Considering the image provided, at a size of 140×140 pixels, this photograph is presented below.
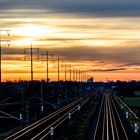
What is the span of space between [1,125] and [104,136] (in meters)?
14.9

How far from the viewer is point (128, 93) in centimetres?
19150

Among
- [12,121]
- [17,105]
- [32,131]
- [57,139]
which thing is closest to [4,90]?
[17,105]

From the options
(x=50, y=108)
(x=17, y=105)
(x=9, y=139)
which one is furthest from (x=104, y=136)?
(x=50, y=108)

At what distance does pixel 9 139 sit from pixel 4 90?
159 feet

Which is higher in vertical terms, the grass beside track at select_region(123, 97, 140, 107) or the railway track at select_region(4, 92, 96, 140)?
the grass beside track at select_region(123, 97, 140, 107)

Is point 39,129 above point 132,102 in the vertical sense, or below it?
below

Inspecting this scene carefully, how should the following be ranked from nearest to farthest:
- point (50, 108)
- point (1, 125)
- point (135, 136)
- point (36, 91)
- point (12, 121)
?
point (135, 136)
point (1, 125)
point (12, 121)
point (50, 108)
point (36, 91)

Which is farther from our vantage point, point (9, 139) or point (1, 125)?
point (1, 125)

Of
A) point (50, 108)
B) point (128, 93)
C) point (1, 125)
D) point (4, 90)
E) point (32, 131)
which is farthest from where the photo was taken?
point (128, 93)

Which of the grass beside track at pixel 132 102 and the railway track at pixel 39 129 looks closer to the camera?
the railway track at pixel 39 129

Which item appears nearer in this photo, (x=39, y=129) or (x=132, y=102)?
(x=39, y=129)

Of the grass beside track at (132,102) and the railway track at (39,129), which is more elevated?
the grass beside track at (132,102)

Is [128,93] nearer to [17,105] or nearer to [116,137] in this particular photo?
[17,105]

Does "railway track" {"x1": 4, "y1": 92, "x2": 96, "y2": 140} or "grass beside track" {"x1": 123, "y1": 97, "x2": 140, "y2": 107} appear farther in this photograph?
"grass beside track" {"x1": 123, "y1": 97, "x2": 140, "y2": 107}
